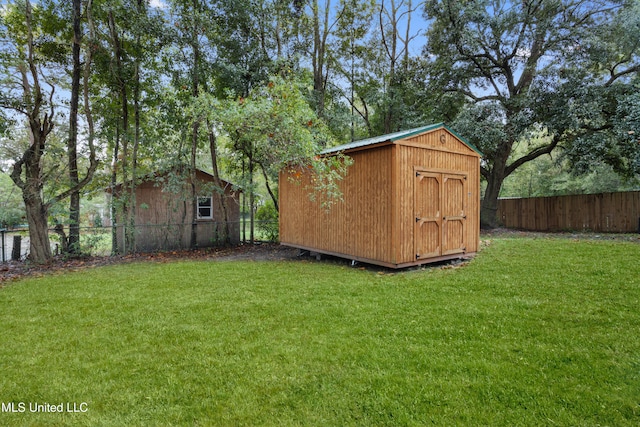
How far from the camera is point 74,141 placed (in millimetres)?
8336

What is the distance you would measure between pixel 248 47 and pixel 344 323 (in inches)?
369

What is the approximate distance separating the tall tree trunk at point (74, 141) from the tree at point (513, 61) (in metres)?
11.0

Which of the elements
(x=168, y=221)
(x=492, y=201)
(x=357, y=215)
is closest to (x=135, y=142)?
(x=168, y=221)

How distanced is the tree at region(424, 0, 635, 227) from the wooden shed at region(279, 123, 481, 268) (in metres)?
4.84

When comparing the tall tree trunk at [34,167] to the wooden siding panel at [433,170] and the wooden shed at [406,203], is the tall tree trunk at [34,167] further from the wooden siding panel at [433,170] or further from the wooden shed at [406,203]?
the wooden siding panel at [433,170]

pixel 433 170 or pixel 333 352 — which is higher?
pixel 433 170

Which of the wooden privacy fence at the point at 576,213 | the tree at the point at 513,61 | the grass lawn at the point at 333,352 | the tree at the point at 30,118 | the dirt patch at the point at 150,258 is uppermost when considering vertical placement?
the tree at the point at 513,61

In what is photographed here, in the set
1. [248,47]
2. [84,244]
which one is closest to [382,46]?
[248,47]

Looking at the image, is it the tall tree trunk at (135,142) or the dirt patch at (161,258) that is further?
the tall tree trunk at (135,142)

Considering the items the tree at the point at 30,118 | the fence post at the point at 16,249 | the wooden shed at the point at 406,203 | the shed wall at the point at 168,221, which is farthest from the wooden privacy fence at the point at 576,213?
the fence post at the point at 16,249

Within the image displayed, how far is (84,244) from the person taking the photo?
8820 mm

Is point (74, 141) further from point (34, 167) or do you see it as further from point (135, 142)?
point (135, 142)

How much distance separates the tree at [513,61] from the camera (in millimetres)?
10445

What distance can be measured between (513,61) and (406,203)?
9.39m
